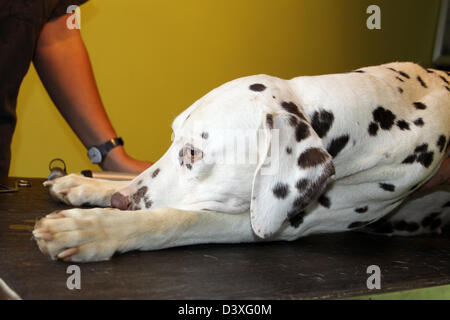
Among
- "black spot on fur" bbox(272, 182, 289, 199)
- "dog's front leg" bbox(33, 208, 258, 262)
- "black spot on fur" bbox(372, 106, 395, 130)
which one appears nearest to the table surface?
"dog's front leg" bbox(33, 208, 258, 262)

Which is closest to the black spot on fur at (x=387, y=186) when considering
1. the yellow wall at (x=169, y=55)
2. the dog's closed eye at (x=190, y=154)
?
the dog's closed eye at (x=190, y=154)

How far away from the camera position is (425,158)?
1.38 meters

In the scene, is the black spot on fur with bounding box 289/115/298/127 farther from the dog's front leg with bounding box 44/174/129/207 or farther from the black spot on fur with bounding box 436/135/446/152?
the dog's front leg with bounding box 44/174/129/207

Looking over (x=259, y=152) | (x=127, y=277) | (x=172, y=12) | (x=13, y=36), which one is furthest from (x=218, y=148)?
(x=172, y=12)

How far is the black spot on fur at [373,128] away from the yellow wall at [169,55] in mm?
2866

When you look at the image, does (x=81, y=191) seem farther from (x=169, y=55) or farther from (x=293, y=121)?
(x=169, y=55)

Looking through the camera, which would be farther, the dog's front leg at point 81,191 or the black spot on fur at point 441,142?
the dog's front leg at point 81,191

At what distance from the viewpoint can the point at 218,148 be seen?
1224 mm

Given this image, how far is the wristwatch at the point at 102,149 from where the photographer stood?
2.28m

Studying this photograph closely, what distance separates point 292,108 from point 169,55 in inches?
119

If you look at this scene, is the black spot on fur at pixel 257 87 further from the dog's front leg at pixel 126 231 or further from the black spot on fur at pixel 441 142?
the black spot on fur at pixel 441 142

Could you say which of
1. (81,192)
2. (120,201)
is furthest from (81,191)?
(120,201)
